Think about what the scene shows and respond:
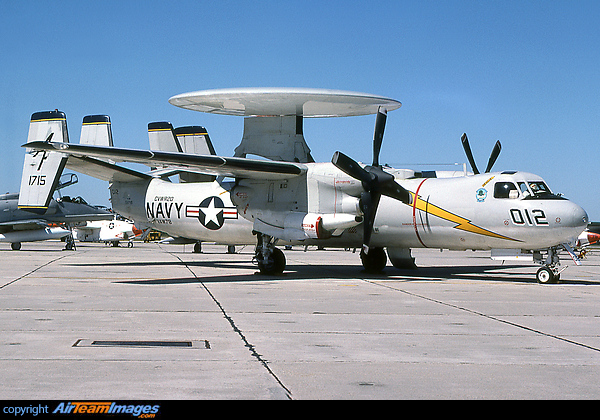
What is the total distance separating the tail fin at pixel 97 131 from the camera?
26391 mm

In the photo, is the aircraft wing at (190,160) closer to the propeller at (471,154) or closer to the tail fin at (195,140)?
the propeller at (471,154)

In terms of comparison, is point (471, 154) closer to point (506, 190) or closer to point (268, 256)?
point (506, 190)

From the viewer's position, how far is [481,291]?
1688cm

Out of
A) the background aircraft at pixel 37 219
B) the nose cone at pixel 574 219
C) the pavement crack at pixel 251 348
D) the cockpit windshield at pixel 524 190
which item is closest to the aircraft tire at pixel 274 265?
the cockpit windshield at pixel 524 190

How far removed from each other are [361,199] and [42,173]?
12442 millimetres

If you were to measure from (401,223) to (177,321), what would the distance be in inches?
451

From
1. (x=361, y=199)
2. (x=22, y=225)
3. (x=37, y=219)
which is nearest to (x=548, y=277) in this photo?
(x=361, y=199)

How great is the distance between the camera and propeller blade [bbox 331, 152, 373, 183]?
19156mm

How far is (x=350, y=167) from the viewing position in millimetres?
19453

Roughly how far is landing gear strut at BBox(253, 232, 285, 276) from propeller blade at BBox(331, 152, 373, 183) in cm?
387

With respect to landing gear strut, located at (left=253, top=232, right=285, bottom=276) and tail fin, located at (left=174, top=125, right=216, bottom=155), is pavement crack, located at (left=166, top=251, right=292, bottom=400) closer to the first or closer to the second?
landing gear strut, located at (left=253, top=232, right=285, bottom=276)

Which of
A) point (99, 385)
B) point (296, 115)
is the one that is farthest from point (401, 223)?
point (99, 385)

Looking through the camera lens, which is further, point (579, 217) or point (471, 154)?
point (471, 154)

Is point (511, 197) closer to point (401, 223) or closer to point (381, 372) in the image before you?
point (401, 223)
